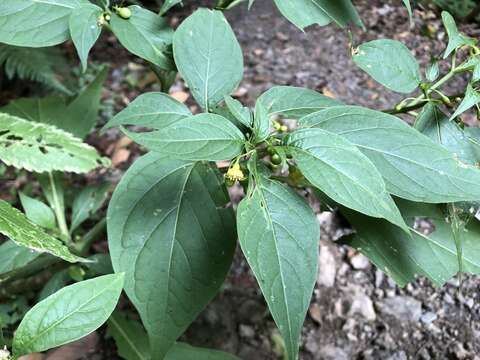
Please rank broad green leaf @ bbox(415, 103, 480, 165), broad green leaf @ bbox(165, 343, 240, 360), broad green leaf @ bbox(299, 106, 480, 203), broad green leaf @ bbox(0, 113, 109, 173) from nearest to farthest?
broad green leaf @ bbox(299, 106, 480, 203), broad green leaf @ bbox(415, 103, 480, 165), broad green leaf @ bbox(165, 343, 240, 360), broad green leaf @ bbox(0, 113, 109, 173)

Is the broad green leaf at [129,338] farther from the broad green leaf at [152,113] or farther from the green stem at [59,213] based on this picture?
the broad green leaf at [152,113]

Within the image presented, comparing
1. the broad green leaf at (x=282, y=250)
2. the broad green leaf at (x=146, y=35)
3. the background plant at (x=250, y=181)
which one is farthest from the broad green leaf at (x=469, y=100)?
the broad green leaf at (x=146, y=35)

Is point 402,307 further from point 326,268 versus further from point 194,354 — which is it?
point 194,354

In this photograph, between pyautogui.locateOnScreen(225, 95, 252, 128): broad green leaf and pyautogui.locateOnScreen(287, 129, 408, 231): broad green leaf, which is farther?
pyautogui.locateOnScreen(225, 95, 252, 128): broad green leaf

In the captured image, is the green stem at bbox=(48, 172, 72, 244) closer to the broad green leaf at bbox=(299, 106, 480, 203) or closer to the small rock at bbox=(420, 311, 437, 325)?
the broad green leaf at bbox=(299, 106, 480, 203)

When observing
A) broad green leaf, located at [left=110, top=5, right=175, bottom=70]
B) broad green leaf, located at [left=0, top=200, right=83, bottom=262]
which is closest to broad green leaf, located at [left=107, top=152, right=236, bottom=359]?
broad green leaf, located at [left=0, top=200, right=83, bottom=262]
